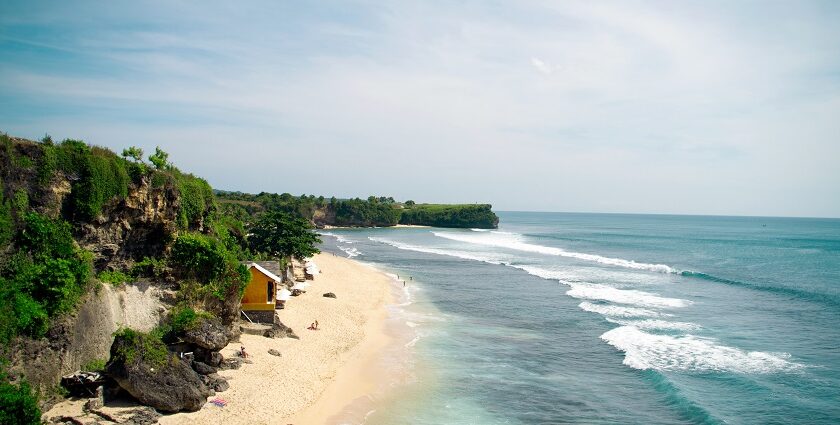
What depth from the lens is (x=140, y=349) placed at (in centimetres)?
1828

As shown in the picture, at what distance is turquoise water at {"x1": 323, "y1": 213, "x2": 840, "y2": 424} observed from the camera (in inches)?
847

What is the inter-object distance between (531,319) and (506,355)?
8.66 meters

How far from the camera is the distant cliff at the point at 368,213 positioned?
130125 mm

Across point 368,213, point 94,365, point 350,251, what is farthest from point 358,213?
point 94,365

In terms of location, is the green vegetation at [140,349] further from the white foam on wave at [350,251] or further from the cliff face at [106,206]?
the white foam on wave at [350,251]

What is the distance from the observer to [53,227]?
736 inches

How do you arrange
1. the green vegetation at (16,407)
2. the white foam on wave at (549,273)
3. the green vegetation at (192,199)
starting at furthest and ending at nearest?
the white foam on wave at (549,273), the green vegetation at (192,199), the green vegetation at (16,407)

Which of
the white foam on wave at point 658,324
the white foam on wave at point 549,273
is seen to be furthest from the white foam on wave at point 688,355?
the white foam on wave at point 549,273

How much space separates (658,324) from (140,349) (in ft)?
98.8

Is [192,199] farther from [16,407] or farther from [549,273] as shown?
[549,273]

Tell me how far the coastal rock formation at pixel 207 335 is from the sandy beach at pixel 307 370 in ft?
4.39

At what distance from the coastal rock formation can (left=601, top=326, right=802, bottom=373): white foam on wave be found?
19586 mm

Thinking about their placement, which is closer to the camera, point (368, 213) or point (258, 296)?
point (258, 296)

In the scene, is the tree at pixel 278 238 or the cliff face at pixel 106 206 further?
the tree at pixel 278 238
